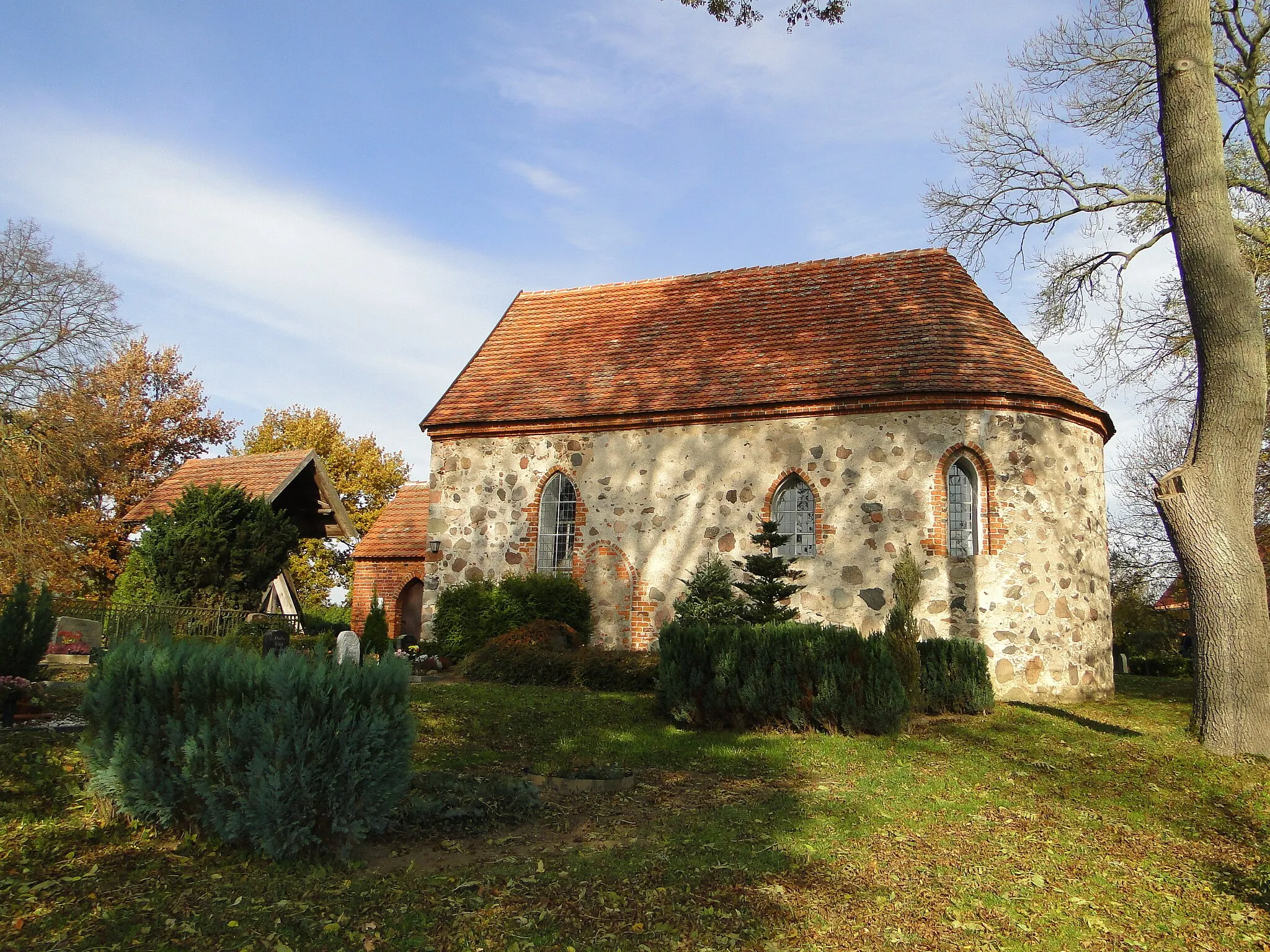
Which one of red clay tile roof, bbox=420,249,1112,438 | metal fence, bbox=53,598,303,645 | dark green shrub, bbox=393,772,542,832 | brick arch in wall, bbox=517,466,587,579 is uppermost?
red clay tile roof, bbox=420,249,1112,438

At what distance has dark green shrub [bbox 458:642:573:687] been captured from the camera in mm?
14023

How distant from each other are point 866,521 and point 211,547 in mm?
11680

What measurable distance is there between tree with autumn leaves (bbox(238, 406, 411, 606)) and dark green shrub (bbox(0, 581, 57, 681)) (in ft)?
101

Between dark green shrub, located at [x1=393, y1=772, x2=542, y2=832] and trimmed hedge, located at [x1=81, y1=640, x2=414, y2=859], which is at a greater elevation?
trimmed hedge, located at [x1=81, y1=640, x2=414, y2=859]

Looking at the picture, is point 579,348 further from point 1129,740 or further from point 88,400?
point 88,400

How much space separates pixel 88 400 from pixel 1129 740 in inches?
1017

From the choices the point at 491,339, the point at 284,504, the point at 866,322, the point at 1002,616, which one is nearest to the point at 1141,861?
the point at 1002,616

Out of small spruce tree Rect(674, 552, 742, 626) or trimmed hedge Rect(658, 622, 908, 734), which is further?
small spruce tree Rect(674, 552, 742, 626)

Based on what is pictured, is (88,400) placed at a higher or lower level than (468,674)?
higher

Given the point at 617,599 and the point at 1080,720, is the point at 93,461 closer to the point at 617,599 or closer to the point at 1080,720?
the point at 617,599

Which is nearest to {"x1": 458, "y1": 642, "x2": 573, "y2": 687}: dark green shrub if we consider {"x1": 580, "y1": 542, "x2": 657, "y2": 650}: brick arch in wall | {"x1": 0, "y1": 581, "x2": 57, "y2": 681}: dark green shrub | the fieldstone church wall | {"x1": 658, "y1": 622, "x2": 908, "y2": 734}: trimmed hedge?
{"x1": 580, "y1": 542, "x2": 657, "y2": 650}: brick arch in wall

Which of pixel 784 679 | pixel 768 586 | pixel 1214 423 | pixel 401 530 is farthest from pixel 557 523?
pixel 1214 423

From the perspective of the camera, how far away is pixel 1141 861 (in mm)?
6039

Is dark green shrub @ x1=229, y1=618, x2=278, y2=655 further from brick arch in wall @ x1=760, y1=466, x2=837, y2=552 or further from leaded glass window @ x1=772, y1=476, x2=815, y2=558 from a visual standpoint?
leaded glass window @ x1=772, y1=476, x2=815, y2=558
